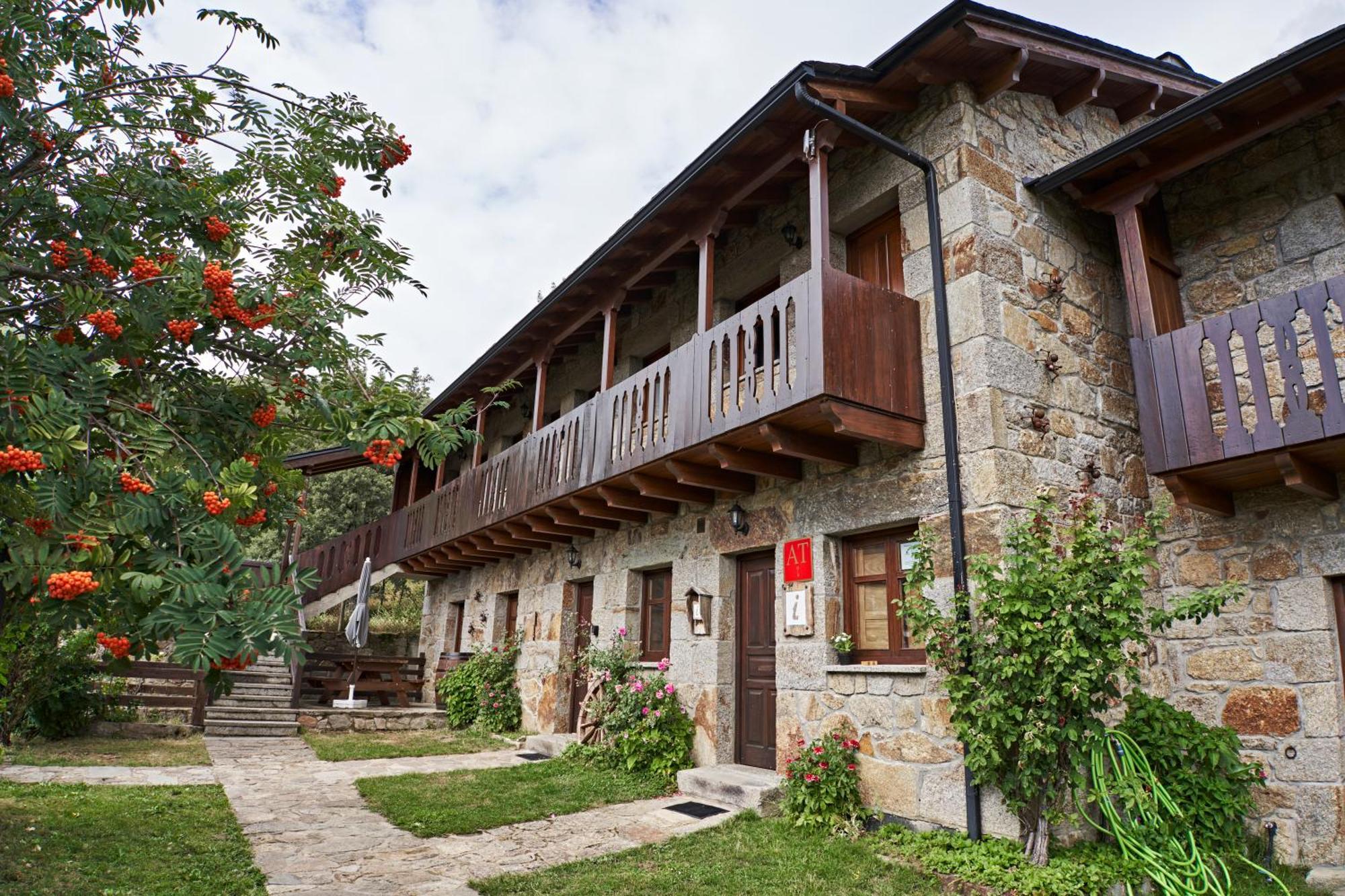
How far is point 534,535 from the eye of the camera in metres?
10.7

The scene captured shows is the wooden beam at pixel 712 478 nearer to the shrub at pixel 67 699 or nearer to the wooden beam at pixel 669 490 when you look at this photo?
the wooden beam at pixel 669 490

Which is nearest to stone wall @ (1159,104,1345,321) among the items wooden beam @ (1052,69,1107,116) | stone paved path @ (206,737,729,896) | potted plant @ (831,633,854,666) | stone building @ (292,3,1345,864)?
stone building @ (292,3,1345,864)

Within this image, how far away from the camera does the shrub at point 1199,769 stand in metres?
4.92

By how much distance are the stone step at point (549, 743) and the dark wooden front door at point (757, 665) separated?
2.25 meters

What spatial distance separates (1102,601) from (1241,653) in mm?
1863

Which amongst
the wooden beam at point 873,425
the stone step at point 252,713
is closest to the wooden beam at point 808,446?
the wooden beam at point 873,425

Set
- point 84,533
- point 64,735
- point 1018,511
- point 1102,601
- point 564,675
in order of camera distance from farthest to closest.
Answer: point 564,675
point 64,735
point 1018,511
point 1102,601
point 84,533

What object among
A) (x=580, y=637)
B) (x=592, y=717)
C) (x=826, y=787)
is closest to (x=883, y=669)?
(x=826, y=787)

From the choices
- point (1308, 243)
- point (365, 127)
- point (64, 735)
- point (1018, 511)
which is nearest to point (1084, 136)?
point (1308, 243)

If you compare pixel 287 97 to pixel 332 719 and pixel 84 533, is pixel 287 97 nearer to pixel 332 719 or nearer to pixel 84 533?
pixel 84 533

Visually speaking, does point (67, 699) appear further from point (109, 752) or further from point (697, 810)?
point (697, 810)

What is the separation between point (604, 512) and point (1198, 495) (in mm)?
5555

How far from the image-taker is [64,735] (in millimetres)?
9273

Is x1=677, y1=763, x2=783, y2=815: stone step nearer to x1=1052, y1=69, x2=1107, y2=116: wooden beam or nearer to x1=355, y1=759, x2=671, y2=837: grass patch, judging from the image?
x1=355, y1=759, x2=671, y2=837: grass patch
